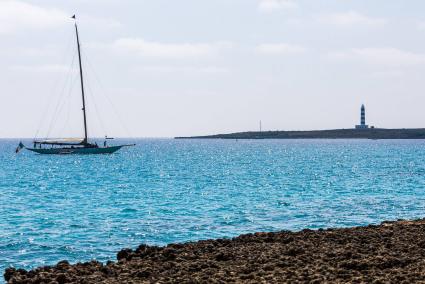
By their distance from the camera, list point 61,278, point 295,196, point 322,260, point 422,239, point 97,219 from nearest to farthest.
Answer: point 61,278
point 322,260
point 422,239
point 97,219
point 295,196

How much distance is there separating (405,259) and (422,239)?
3184 mm

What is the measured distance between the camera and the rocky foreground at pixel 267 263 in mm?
13281

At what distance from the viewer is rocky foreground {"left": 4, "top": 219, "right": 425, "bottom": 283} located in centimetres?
1328

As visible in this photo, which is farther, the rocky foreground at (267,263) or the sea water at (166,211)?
the sea water at (166,211)

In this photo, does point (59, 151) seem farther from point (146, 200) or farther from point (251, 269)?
point (251, 269)

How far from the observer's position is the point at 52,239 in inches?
973

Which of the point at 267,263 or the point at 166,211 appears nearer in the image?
the point at 267,263

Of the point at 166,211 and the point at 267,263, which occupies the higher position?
the point at 267,263

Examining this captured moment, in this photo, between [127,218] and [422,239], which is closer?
[422,239]

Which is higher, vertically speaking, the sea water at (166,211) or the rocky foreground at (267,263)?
the rocky foreground at (267,263)

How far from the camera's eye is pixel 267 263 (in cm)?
1473

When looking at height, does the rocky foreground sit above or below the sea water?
above

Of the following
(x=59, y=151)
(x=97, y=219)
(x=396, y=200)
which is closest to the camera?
(x=97, y=219)

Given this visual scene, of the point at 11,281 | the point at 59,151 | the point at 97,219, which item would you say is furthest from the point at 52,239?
the point at 59,151
